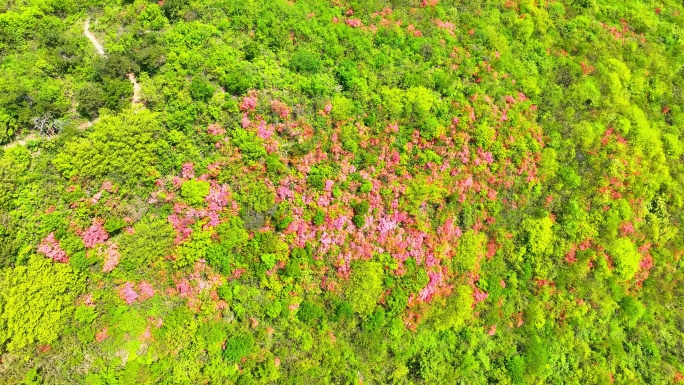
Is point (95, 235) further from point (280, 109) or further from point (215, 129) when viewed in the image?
point (280, 109)

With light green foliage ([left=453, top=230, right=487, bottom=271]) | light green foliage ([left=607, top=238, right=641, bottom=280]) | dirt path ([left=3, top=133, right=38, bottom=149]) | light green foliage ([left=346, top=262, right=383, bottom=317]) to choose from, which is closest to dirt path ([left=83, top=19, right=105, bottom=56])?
dirt path ([left=3, top=133, right=38, bottom=149])

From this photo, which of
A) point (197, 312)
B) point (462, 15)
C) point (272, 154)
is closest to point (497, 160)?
point (462, 15)

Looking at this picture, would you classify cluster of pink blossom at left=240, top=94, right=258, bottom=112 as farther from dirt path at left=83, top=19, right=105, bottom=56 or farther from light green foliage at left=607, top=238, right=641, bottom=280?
light green foliage at left=607, top=238, right=641, bottom=280

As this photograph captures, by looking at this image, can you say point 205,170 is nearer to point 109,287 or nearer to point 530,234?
point 109,287

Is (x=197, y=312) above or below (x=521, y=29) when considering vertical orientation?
below

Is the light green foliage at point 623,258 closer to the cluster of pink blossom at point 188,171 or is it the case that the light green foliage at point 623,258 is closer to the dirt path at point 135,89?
the cluster of pink blossom at point 188,171

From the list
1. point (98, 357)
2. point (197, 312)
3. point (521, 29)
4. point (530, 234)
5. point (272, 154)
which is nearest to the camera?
point (98, 357)

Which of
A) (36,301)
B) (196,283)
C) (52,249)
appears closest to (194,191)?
(196,283)
